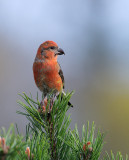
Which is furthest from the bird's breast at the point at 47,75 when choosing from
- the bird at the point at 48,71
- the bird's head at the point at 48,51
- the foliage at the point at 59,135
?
the foliage at the point at 59,135

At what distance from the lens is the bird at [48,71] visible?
2.79 meters

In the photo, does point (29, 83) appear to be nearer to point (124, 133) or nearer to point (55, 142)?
point (124, 133)

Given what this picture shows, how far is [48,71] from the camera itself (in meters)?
2.90

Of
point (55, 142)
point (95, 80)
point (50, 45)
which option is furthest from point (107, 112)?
point (55, 142)

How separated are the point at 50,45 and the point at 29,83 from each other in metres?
6.21

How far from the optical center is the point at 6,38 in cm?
1150

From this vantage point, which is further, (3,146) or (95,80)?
(95,80)

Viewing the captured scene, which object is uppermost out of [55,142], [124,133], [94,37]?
[94,37]

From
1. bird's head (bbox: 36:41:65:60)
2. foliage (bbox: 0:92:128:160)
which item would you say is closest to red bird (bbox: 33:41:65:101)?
bird's head (bbox: 36:41:65:60)

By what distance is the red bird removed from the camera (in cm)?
280

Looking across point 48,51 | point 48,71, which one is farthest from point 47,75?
point 48,51

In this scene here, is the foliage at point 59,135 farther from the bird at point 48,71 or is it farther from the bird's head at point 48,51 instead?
the bird's head at point 48,51

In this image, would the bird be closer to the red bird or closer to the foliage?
the red bird

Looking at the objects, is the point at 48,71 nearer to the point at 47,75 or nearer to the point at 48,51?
the point at 47,75
